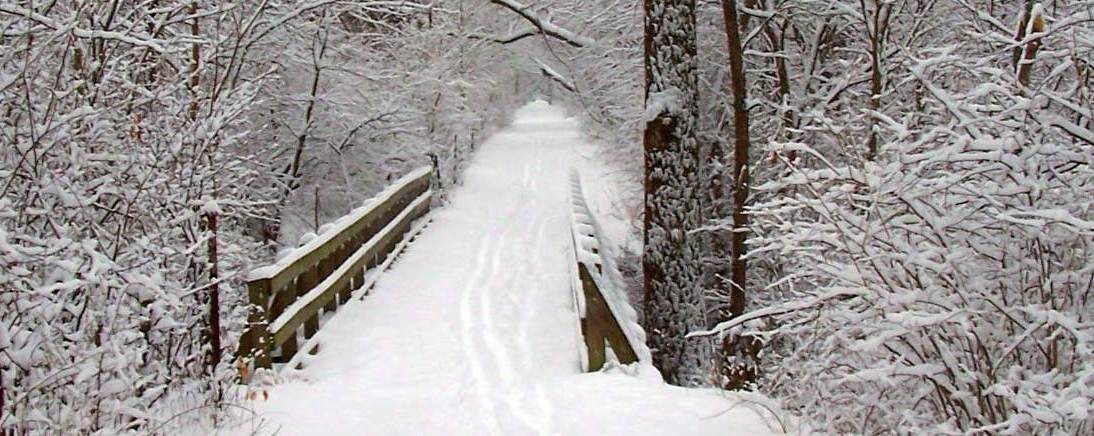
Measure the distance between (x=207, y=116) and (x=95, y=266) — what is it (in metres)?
2.12

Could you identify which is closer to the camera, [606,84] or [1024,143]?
[1024,143]

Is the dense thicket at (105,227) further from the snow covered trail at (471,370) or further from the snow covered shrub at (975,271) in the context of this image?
the snow covered shrub at (975,271)

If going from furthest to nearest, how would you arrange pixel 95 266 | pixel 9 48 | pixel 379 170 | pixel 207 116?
1. pixel 379 170
2. pixel 207 116
3. pixel 9 48
4. pixel 95 266

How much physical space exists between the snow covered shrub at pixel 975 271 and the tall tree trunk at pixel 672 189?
17.8ft

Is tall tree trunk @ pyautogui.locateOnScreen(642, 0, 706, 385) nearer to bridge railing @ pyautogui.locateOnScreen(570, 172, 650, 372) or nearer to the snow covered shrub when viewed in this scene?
bridge railing @ pyautogui.locateOnScreen(570, 172, 650, 372)

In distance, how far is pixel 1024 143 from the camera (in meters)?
3.24

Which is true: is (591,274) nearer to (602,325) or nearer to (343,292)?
(602,325)

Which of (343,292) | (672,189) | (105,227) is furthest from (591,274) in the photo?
(105,227)

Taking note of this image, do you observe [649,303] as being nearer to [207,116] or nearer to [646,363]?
[646,363]

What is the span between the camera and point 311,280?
7812 millimetres

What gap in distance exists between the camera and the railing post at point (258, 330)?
20.6 ft

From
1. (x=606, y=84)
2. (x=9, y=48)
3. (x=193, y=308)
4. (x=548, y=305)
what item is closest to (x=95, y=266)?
(x=9, y=48)

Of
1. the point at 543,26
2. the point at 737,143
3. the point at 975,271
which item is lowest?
the point at 737,143

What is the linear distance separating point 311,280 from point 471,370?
1.77 metres
